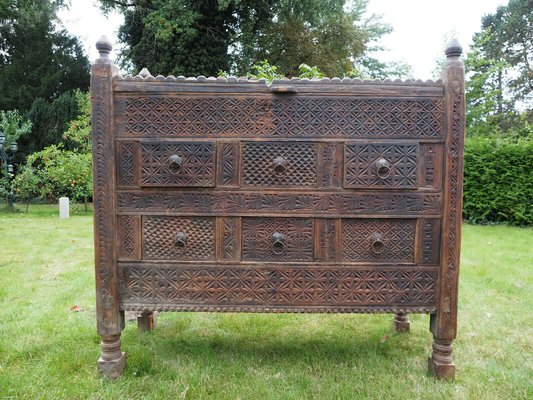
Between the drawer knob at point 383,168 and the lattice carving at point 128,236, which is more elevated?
the drawer knob at point 383,168

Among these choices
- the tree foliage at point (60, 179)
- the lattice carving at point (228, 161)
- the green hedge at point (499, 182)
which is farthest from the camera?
the tree foliage at point (60, 179)

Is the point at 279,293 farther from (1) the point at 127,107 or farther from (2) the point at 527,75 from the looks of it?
(2) the point at 527,75

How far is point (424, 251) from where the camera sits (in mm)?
2098

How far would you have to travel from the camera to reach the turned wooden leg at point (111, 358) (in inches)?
82.2

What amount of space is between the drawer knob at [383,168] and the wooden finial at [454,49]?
0.68 metres

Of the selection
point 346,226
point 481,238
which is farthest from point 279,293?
point 481,238

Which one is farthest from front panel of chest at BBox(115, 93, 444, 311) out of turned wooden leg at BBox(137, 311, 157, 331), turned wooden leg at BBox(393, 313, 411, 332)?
turned wooden leg at BBox(393, 313, 411, 332)

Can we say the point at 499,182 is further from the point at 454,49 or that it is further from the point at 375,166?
the point at 375,166

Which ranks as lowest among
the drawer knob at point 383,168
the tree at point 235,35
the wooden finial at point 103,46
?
the drawer knob at point 383,168

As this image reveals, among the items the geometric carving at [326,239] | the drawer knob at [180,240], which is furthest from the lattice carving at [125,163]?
the geometric carving at [326,239]

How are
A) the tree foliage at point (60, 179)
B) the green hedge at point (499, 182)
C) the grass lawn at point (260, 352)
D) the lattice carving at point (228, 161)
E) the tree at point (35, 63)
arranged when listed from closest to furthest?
1. the grass lawn at point (260, 352)
2. the lattice carving at point (228, 161)
3. the green hedge at point (499, 182)
4. the tree foliage at point (60, 179)
5. the tree at point (35, 63)

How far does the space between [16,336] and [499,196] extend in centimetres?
892

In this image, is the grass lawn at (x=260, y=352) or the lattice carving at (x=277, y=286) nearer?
the grass lawn at (x=260, y=352)

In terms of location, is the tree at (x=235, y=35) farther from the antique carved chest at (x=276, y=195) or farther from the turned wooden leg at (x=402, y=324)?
the turned wooden leg at (x=402, y=324)
